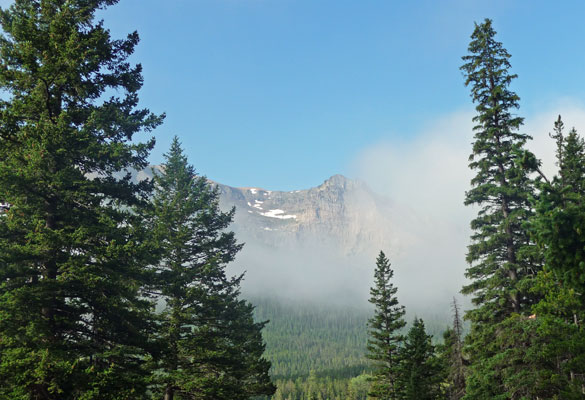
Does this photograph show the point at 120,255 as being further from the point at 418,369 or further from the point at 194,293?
the point at 418,369

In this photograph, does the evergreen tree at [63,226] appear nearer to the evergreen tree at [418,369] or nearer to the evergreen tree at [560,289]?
the evergreen tree at [560,289]

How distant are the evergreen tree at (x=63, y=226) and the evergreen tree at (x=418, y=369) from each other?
26747 mm

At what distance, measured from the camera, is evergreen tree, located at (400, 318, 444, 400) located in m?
31.9

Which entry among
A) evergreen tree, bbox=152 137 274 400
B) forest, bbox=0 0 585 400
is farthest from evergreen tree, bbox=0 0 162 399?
evergreen tree, bbox=152 137 274 400

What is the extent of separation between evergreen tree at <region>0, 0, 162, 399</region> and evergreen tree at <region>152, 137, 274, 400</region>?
510cm

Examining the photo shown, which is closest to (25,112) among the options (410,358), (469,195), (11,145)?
(11,145)

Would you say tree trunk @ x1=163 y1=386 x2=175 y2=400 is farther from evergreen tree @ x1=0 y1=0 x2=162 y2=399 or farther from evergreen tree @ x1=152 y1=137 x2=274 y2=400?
evergreen tree @ x1=0 y1=0 x2=162 y2=399

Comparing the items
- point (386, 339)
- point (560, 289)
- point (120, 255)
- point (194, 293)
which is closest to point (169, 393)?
point (194, 293)

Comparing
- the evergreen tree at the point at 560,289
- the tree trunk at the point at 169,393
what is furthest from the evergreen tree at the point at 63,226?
the evergreen tree at the point at 560,289

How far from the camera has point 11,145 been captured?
41.8 feet

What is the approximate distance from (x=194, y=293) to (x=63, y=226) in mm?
9785

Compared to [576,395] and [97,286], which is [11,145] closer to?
[97,286]

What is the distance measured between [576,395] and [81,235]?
1698cm

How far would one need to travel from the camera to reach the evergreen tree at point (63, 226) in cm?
1095
